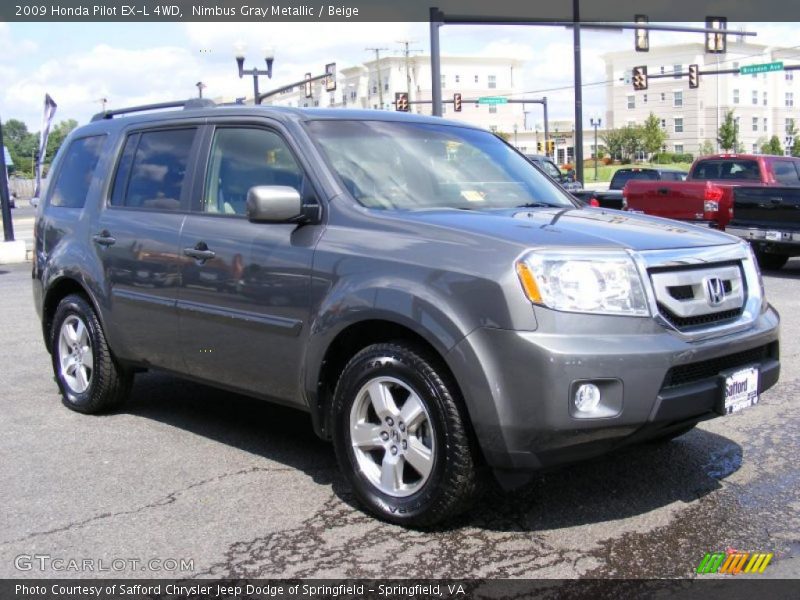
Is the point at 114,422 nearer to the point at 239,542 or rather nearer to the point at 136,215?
the point at 136,215

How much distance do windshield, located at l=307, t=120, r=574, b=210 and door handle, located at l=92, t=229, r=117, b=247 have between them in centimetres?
163

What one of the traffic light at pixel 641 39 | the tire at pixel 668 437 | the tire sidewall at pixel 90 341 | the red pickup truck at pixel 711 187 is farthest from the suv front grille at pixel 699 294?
the traffic light at pixel 641 39

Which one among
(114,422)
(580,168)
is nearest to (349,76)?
(580,168)

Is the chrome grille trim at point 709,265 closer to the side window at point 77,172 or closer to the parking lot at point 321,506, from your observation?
the parking lot at point 321,506

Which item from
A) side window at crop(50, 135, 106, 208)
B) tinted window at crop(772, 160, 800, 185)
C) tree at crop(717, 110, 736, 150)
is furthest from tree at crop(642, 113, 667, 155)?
side window at crop(50, 135, 106, 208)

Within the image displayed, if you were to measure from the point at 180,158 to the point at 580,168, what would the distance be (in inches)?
918

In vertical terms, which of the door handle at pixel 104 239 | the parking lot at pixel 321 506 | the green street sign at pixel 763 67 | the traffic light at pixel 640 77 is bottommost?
the parking lot at pixel 321 506

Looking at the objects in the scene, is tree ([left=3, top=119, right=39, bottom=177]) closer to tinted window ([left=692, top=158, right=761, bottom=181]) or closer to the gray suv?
tinted window ([left=692, top=158, right=761, bottom=181])

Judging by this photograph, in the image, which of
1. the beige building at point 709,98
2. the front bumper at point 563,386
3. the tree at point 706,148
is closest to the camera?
the front bumper at point 563,386

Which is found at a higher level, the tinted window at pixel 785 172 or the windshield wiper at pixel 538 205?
the tinted window at pixel 785 172

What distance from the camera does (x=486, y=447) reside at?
361 centimetres

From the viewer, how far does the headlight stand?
11.7 feet

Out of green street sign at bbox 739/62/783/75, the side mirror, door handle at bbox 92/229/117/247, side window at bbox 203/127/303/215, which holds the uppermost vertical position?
green street sign at bbox 739/62/783/75

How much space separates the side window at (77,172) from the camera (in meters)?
6.02
